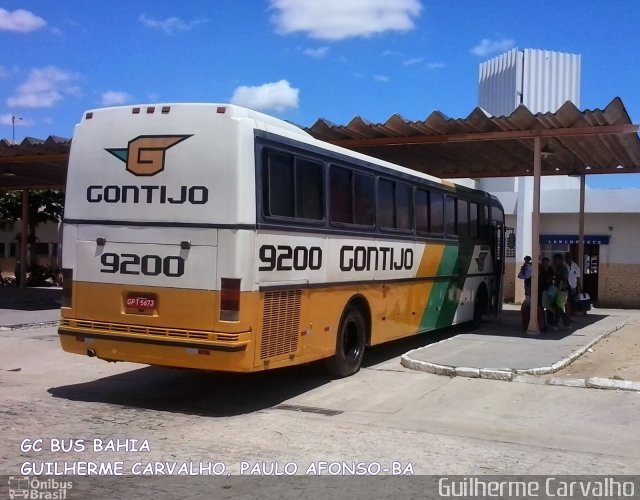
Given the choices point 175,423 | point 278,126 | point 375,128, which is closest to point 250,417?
point 175,423

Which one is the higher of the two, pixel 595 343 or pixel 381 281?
pixel 381 281

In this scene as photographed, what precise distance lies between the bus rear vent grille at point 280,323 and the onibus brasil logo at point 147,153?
2020 millimetres


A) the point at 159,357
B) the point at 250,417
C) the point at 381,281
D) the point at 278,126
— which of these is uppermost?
the point at 278,126

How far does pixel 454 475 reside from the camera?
6152 millimetres

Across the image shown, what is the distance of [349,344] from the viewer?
10.7 metres

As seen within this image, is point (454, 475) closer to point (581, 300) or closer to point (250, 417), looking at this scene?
point (250, 417)

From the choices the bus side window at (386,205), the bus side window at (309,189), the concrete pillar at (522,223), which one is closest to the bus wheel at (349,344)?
the bus side window at (386,205)

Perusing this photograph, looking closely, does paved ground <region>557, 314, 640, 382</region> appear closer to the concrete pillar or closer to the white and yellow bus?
the white and yellow bus

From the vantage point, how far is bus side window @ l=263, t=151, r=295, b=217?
8328mm

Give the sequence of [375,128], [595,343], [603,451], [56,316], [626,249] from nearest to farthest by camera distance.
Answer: [603,451] → [595,343] → [375,128] → [56,316] → [626,249]

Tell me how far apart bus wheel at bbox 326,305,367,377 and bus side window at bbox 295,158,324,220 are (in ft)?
5.79

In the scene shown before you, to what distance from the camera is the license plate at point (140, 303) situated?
8.26m

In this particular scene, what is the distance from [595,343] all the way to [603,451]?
273 inches

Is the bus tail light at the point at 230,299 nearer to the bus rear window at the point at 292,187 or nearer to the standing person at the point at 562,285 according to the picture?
the bus rear window at the point at 292,187
